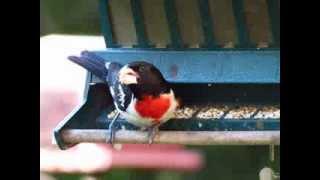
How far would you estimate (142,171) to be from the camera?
168 centimetres

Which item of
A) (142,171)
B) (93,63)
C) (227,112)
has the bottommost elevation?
(142,171)

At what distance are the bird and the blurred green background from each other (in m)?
0.12

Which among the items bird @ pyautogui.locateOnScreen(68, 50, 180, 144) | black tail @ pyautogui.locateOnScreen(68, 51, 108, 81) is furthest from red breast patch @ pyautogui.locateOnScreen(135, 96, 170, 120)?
black tail @ pyautogui.locateOnScreen(68, 51, 108, 81)

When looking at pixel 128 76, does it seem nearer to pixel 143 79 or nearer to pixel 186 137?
pixel 143 79

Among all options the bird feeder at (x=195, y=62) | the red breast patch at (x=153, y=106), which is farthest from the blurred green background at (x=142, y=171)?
the red breast patch at (x=153, y=106)

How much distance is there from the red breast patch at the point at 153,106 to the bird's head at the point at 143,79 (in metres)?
0.02

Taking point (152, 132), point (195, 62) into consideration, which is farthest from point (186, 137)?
point (195, 62)

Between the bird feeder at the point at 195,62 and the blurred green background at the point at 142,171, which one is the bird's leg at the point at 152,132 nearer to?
the bird feeder at the point at 195,62

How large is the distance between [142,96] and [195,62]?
15cm

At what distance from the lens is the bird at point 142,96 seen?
1.59m

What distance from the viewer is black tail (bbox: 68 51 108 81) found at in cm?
163

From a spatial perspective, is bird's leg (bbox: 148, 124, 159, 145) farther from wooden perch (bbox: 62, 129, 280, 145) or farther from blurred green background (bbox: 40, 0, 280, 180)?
blurred green background (bbox: 40, 0, 280, 180)
